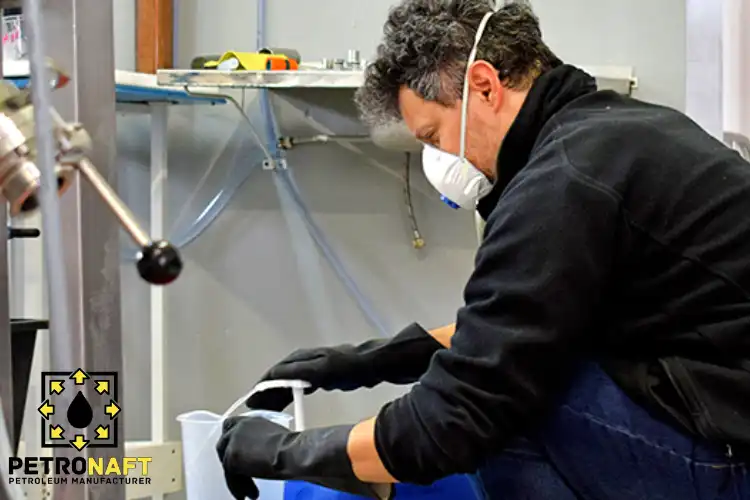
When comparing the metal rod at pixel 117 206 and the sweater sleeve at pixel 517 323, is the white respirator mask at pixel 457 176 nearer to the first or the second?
the sweater sleeve at pixel 517 323

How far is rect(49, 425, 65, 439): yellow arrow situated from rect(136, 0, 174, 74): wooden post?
46.8 inches

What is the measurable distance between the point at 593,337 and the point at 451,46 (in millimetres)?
370

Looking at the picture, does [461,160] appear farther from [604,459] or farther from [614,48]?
[614,48]

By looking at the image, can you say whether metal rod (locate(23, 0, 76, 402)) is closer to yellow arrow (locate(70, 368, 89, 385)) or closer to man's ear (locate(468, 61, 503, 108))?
yellow arrow (locate(70, 368, 89, 385))

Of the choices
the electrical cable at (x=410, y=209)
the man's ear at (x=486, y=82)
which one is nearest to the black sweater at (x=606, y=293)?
the man's ear at (x=486, y=82)

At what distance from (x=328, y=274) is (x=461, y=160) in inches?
32.5

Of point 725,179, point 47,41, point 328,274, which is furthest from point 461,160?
point 328,274

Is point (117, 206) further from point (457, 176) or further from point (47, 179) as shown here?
point (457, 176)

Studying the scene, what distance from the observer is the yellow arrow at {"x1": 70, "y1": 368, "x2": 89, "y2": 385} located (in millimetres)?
553

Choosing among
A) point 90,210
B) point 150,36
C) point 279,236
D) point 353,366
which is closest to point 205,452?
point 353,366

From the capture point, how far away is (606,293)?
0.78 metres

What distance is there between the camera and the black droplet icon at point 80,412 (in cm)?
56

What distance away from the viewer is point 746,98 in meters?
1.30

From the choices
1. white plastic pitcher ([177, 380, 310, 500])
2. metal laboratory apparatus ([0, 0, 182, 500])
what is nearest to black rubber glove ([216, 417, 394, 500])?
white plastic pitcher ([177, 380, 310, 500])
